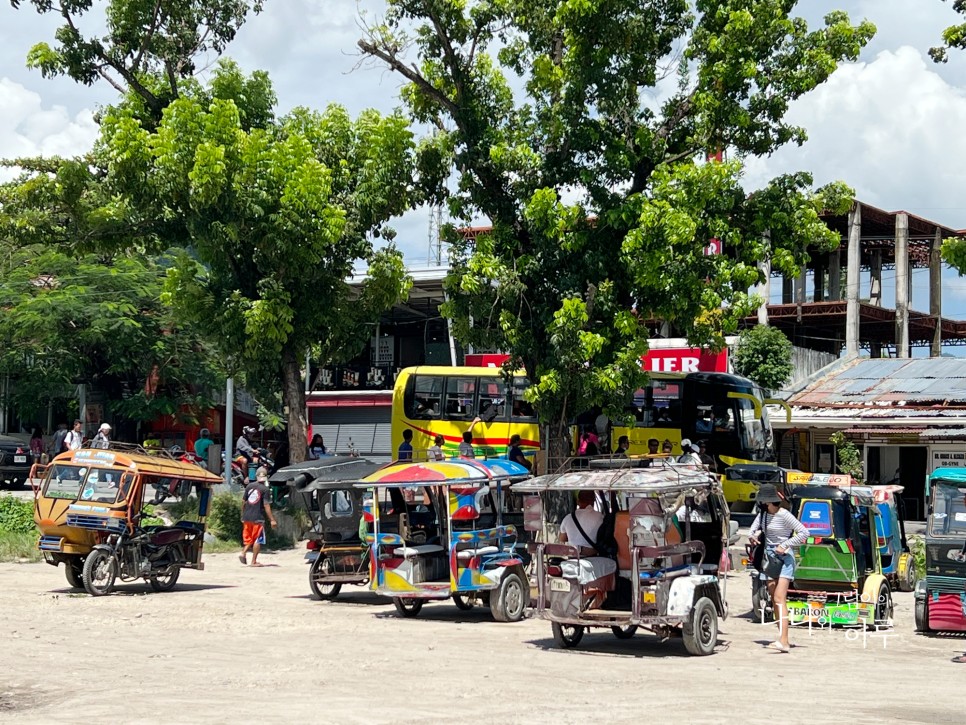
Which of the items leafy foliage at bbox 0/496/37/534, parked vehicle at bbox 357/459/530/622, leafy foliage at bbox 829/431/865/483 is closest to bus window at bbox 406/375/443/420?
leafy foliage at bbox 829/431/865/483

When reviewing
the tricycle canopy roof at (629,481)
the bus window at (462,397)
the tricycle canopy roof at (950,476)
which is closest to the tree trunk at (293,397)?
the bus window at (462,397)

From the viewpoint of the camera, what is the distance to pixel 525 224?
84.7 ft

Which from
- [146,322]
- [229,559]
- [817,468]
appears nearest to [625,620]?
[229,559]

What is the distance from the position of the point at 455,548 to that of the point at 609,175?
11.7 metres

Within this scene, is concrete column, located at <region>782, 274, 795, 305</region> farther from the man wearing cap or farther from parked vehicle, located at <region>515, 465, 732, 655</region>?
parked vehicle, located at <region>515, 465, 732, 655</region>

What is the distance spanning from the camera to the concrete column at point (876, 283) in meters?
48.5

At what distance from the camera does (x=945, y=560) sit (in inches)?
587

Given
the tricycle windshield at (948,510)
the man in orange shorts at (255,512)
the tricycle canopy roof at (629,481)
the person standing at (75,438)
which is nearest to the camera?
the tricycle canopy roof at (629,481)

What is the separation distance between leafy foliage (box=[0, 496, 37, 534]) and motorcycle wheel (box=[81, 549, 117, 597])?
7.43 m

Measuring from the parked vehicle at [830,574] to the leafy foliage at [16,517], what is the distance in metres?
16.2

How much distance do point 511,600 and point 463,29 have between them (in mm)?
13227

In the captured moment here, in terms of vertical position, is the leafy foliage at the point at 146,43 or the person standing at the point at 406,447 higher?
the leafy foliage at the point at 146,43

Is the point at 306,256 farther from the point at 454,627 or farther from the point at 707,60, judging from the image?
the point at 454,627

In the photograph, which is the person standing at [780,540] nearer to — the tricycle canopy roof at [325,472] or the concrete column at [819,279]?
the tricycle canopy roof at [325,472]
